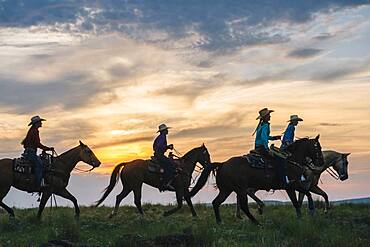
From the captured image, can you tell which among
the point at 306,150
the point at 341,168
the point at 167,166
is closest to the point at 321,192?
the point at 341,168

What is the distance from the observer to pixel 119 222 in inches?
723

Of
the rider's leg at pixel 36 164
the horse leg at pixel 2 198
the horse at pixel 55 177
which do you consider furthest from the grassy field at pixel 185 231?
the rider's leg at pixel 36 164

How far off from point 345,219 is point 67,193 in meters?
8.87

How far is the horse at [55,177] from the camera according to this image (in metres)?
18.3

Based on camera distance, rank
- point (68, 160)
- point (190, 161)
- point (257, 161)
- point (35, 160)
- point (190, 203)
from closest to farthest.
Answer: point (257, 161), point (35, 160), point (68, 160), point (190, 203), point (190, 161)

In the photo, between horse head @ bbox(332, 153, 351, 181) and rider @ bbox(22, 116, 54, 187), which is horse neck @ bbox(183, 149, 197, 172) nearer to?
rider @ bbox(22, 116, 54, 187)

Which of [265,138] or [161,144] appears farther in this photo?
[161,144]

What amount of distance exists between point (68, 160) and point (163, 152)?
10.7 ft

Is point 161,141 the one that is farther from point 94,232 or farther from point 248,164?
point 94,232

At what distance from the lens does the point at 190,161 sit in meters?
21.4

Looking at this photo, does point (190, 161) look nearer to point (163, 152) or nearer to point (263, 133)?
point (163, 152)

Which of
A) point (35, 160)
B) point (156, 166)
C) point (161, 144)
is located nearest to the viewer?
point (35, 160)

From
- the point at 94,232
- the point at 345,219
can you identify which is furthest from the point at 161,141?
the point at 345,219

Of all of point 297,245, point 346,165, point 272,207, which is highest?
point 346,165
